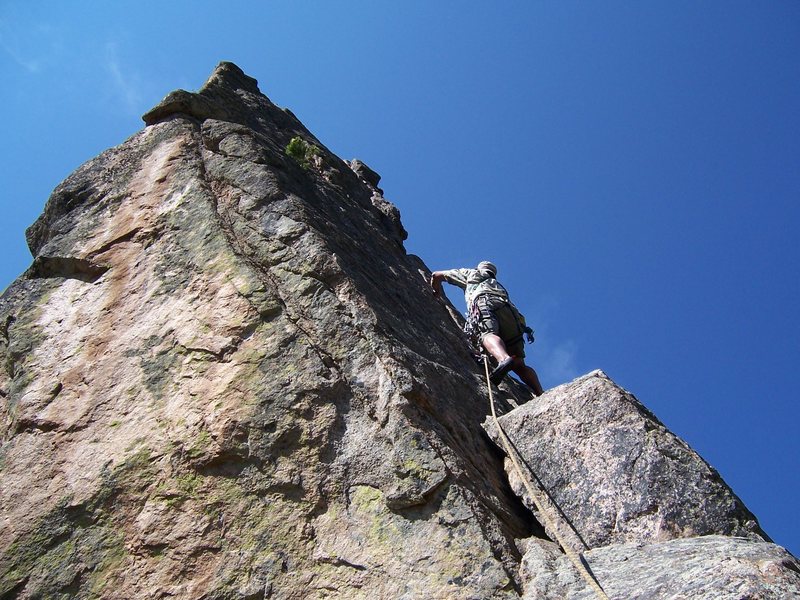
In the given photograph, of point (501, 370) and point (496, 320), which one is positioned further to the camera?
point (496, 320)

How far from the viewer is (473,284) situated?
9.84 meters

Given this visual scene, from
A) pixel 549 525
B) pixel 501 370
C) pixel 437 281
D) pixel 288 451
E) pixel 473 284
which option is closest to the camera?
pixel 549 525

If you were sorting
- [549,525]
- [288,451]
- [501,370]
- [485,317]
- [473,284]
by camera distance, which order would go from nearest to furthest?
[549,525], [288,451], [501,370], [485,317], [473,284]

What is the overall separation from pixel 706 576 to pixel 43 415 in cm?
546

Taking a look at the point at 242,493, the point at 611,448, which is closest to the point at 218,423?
the point at 242,493

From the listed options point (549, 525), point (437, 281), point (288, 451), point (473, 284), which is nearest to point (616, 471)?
point (549, 525)

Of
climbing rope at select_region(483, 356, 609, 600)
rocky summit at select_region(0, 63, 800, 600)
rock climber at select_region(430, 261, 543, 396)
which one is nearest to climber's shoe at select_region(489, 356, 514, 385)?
rocky summit at select_region(0, 63, 800, 600)

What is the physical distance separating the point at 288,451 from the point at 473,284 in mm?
5049

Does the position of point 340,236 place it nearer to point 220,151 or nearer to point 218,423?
point 220,151

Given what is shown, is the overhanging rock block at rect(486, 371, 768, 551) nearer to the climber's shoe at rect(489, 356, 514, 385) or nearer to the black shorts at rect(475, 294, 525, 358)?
the climber's shoe at rect(489, 356, 514, 385)

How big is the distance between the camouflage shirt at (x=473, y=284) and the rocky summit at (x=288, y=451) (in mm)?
2114

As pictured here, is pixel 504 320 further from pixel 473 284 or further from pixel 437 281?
pixel 437 281

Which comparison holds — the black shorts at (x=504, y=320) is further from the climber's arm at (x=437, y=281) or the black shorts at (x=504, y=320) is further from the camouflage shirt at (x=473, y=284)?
the climber's arm at (x=437, y=281)

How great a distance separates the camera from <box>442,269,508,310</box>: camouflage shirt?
955 cm
